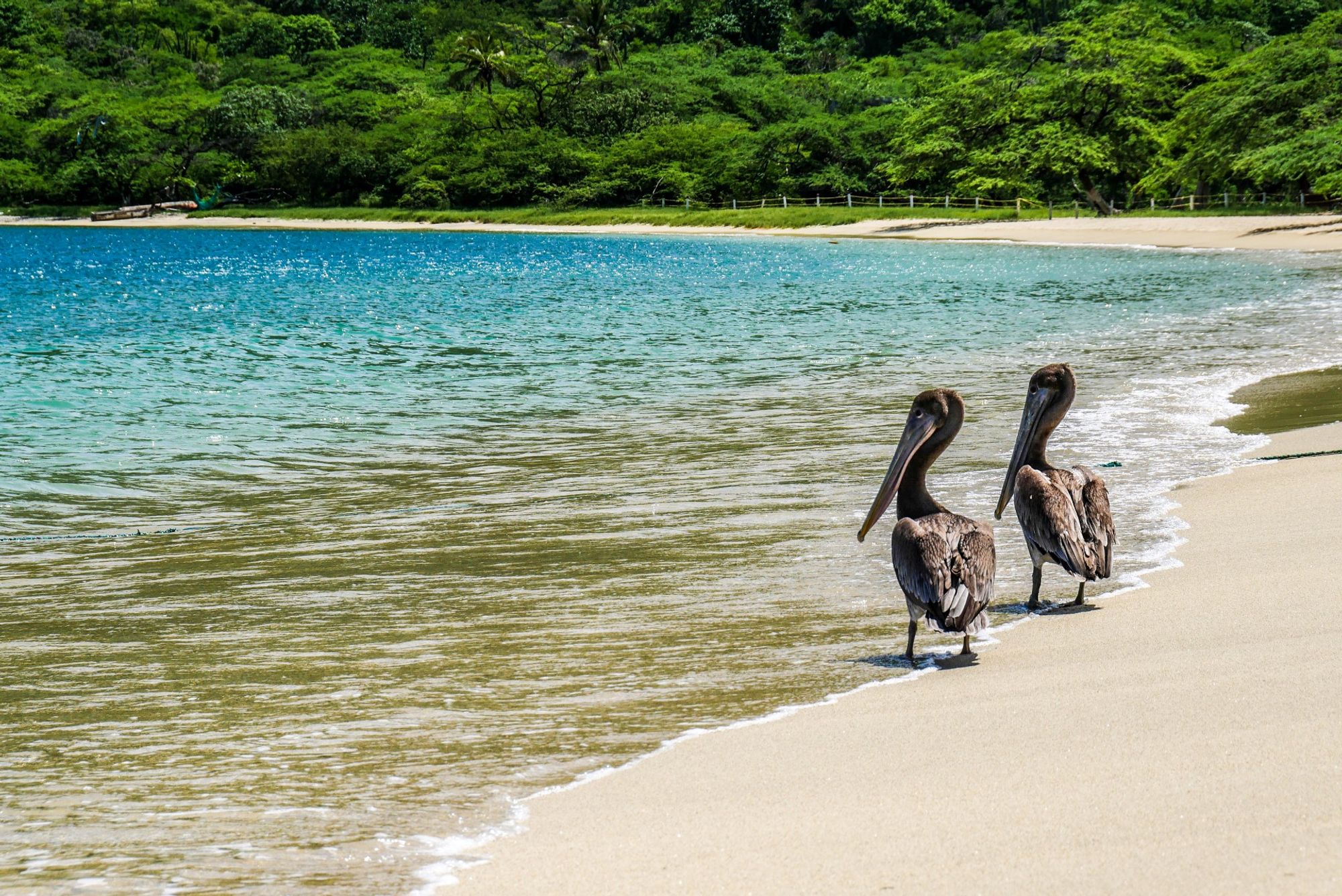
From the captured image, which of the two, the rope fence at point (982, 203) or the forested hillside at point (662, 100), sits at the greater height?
the forested hillside at point (662, 100)

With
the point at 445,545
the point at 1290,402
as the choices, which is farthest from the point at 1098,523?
the point at 1290,402

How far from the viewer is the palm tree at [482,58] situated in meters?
95.4

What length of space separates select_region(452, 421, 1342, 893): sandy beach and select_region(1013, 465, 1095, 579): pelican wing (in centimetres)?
32

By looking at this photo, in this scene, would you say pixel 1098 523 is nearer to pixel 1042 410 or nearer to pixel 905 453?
pixel 1042 410

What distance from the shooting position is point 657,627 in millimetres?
5562

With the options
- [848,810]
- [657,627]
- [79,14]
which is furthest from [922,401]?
[79,14]

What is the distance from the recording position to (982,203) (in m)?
67.1

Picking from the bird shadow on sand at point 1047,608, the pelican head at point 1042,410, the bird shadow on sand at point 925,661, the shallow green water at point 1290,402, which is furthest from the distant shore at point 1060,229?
the bird shadow on sand at point 925,661

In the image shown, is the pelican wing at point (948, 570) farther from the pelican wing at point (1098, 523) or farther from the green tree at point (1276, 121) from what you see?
the green tree at point (1276, 121)

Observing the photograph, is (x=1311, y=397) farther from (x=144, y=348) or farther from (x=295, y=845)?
(x=144, y=348)

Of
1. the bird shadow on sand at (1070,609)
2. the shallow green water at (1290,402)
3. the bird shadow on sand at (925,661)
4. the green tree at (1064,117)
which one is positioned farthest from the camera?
the green tree at (1064,117)

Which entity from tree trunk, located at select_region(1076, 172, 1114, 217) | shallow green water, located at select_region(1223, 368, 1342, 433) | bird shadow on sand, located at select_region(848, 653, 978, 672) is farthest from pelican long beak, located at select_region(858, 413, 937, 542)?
tree trunk, located at select_region(1076, 172, 1114, 217)

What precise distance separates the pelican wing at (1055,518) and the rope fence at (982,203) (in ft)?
173

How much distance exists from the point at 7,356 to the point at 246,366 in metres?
4.50
